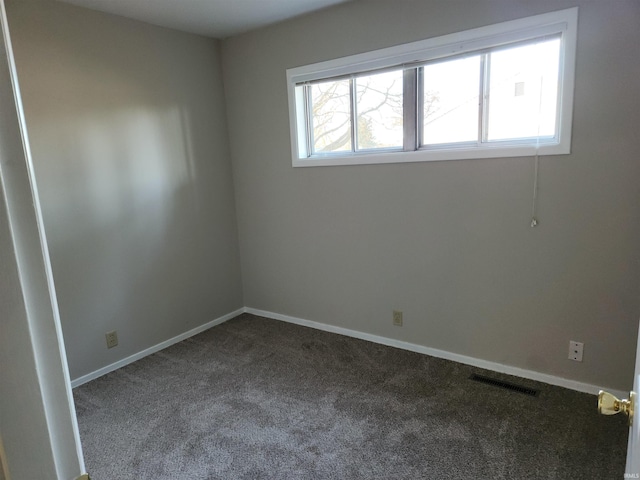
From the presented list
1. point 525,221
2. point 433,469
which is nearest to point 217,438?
point 433,469

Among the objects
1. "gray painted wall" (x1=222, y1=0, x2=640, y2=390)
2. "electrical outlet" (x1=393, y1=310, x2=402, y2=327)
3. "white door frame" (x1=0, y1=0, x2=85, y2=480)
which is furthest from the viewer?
"electrical outlet" (x1=393, y1=310, x2=402, y2=327)

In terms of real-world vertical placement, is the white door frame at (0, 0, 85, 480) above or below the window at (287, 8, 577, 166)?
below

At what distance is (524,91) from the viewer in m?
2.36

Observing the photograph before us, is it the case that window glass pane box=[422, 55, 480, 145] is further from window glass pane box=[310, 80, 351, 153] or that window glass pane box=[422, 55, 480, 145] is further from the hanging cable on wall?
window glass pane box=[310, 80, 351, 153]

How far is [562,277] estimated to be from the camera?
2.37 m

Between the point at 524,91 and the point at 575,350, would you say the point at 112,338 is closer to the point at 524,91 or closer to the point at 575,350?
the point at 575,350

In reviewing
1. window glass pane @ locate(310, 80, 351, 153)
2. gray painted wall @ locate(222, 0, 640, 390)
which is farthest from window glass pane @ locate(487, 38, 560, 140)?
window glass pane @ locate(310, 80, 351, 153)

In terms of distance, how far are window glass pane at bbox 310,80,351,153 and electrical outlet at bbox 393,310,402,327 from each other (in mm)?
1270

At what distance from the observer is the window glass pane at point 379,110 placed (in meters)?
2.84

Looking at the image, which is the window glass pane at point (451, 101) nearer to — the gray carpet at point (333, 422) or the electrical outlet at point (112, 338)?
the gray carpet at point (333, 422)

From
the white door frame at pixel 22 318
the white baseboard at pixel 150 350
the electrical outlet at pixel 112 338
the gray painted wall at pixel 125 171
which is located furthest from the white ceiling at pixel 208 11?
the white door frame at pixel 22 318

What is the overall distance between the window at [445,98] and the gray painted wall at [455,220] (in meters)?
0.07

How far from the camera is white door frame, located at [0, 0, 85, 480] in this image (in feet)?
1.55

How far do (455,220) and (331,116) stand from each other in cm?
126
